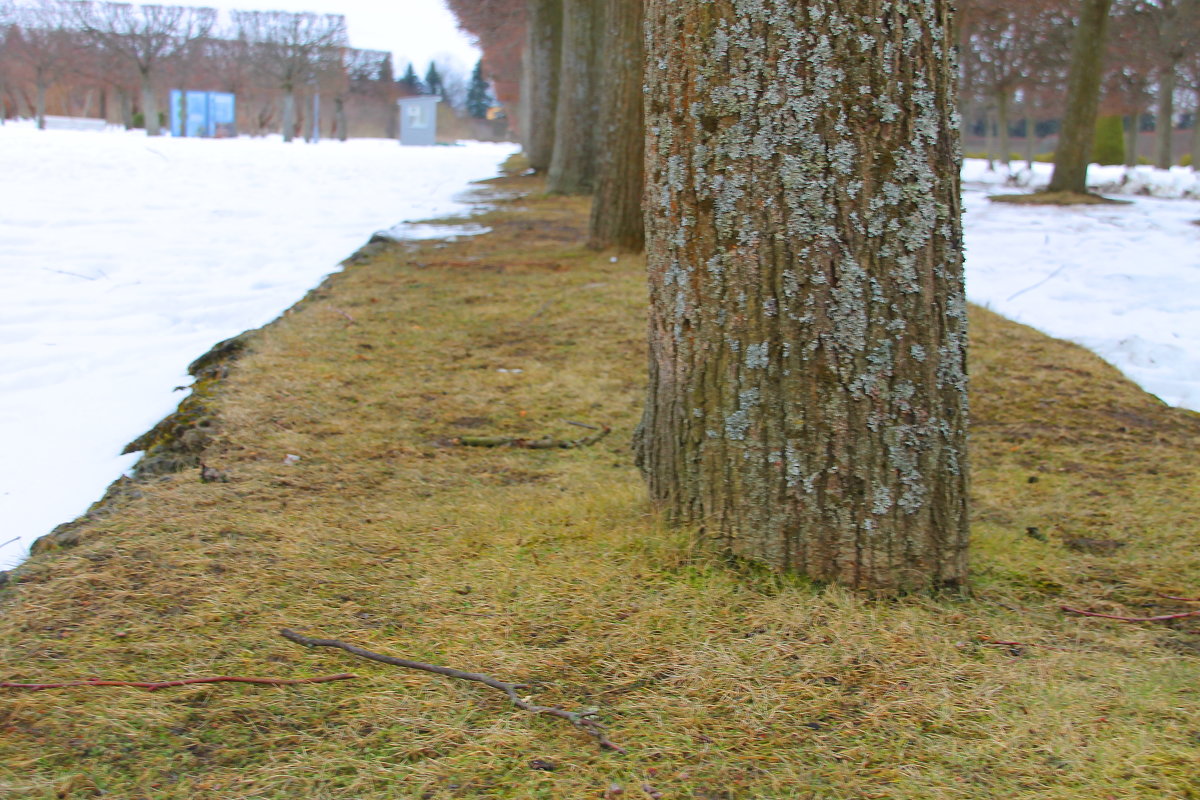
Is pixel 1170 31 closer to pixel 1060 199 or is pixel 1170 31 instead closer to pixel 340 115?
pixel 1060 199

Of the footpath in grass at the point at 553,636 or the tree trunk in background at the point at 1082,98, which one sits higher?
the tree trunk in background at the point at 1082,98

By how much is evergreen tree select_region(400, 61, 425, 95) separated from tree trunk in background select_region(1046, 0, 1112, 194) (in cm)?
5982

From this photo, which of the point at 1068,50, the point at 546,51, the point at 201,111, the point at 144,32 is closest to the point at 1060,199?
the point at 546,51

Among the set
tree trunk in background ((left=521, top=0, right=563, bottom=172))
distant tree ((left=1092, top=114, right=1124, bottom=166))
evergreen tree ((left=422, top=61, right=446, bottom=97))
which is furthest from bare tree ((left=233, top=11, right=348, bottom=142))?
evergreen tree ((left=422, top=61, right=446, bottom=97))

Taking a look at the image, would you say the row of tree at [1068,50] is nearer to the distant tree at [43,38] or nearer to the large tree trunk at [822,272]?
the large tree trunk at [822,272]

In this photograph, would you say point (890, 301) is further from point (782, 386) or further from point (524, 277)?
point (524, 277)

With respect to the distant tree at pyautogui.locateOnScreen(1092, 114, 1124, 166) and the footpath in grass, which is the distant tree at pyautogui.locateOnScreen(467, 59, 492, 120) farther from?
the footpath in grass

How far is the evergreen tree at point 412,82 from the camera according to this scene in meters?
68.6

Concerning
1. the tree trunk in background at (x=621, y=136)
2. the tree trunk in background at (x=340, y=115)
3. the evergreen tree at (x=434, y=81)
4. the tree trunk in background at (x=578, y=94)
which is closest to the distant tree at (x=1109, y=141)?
the tree trunk in background at (x=578, y=94)

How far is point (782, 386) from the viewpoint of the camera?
6.79 ft

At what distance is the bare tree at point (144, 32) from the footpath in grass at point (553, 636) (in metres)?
33.4

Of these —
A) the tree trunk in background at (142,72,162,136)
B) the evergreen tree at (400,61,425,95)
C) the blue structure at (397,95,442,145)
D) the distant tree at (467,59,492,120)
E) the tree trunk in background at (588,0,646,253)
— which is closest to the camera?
the tree trunk in background at (588,0,646,253)

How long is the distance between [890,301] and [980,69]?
22.7m

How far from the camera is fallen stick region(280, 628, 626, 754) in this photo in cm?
160
